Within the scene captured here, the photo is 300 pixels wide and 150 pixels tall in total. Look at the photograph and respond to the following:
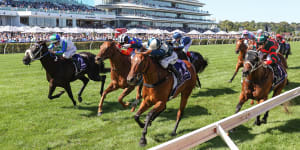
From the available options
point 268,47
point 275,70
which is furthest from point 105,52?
point 275,70

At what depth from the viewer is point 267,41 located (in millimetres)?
5648

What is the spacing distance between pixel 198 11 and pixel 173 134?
3517 inches

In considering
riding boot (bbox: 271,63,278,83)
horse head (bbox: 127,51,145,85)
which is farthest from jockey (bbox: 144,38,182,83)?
riding boot (bbox: 271,63,278,83)

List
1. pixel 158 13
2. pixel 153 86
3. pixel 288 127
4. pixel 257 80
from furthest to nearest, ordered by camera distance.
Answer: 1. pixel 158 13
2. pixel 288 127
3. pixel 257 80
4. pixel 153 86

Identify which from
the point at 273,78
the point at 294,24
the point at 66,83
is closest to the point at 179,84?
the point at 273,78

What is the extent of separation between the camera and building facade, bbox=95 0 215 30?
66.8 metres

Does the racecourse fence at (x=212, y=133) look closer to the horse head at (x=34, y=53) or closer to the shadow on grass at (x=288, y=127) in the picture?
the shadow on grass at (x=288, y=127)

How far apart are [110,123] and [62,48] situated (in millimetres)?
2668

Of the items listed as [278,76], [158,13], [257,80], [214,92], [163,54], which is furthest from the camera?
[158,13]

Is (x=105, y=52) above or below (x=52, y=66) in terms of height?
above

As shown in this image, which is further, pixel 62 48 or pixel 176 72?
pixel 62 48

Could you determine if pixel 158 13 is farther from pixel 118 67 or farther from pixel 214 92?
pixel 118 67

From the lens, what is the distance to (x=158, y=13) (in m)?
75.8

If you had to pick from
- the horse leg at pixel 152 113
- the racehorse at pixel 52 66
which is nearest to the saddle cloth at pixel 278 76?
the horse leg at pixel 152 113
